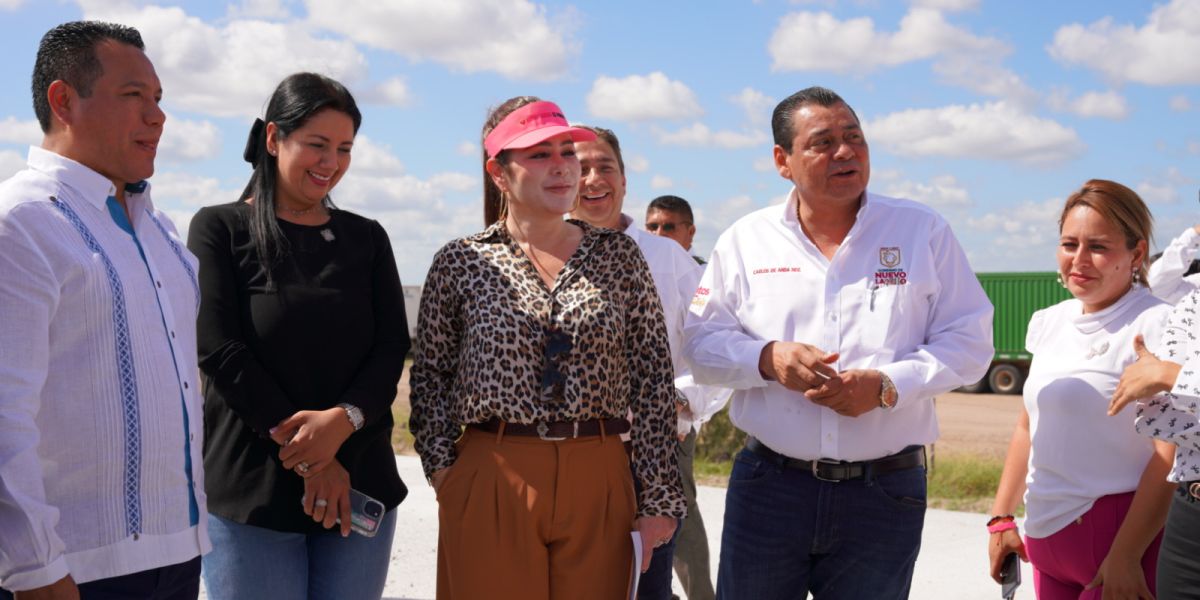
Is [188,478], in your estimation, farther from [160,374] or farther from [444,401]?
[444,401]

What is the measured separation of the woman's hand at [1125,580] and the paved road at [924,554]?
2.81m

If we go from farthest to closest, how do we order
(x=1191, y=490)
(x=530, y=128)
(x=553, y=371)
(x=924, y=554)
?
(x=924, y=554) < (x=530, y=128) < (x=553, y=371) < (x=1191, y=490)

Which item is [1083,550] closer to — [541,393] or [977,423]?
[541,393]

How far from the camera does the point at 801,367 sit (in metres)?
3.32

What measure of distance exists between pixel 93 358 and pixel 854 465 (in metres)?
2.21

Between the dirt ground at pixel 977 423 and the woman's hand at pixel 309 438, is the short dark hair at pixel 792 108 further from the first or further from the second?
the dirt ground at pixel 977 423

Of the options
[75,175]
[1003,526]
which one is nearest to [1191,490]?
[1003,526]

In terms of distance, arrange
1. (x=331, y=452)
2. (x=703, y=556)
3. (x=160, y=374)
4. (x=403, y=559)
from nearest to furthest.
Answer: (x=160, y=374) < (x=331, y=452) < (x=703, y=556) < (x=403, y=559)

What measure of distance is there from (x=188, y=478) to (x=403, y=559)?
4357 mm

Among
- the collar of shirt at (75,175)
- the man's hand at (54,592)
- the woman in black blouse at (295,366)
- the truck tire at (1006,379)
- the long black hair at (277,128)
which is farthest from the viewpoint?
the truck tire at (1006,379)

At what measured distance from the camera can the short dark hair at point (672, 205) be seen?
7.64 m

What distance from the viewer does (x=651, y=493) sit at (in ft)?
10.6

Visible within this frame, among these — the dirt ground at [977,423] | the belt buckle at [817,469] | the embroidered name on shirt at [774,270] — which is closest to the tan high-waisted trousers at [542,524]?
the belt buckle at [817,469]

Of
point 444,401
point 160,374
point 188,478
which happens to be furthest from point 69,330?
point 444,401
